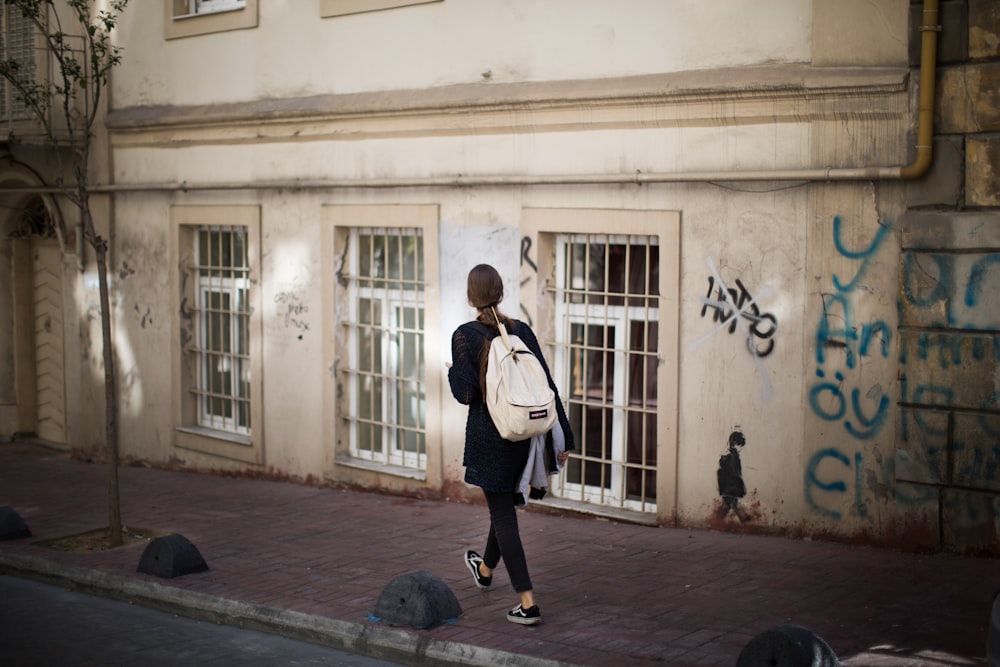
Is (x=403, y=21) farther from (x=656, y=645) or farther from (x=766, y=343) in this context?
(x=656, y=645)

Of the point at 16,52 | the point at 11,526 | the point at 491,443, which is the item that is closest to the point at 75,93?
the point at 16,52

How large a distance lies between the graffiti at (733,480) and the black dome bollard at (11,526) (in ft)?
18.6

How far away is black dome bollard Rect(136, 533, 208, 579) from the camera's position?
865 cm

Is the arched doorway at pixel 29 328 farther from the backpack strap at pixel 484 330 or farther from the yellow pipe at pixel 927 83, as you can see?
the yellow pipe at pixel 927 83

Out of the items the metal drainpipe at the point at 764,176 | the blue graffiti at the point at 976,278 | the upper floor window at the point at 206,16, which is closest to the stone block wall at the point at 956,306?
the blue graffiti at the point at 976,278

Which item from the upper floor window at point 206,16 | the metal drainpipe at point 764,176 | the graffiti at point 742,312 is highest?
the upper floor window at point 206,16

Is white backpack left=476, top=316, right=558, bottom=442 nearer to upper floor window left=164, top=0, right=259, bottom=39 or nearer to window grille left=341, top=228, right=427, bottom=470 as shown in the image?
window grille left=341, top=228, right=427, bottom=470

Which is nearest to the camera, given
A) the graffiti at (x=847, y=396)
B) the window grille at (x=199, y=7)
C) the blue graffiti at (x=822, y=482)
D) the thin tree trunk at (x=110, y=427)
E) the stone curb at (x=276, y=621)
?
the stone curb at (x=276, y=621)

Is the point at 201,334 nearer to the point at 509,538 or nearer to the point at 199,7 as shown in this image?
the point at 199,7

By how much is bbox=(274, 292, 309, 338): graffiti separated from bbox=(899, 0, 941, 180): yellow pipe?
6464 mm

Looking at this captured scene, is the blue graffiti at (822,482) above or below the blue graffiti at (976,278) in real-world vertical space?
below

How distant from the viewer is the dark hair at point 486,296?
714 cm

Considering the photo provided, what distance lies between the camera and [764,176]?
9.08 metres

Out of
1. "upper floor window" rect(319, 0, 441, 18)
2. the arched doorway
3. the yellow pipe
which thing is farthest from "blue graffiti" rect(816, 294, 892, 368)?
the arched doorway
